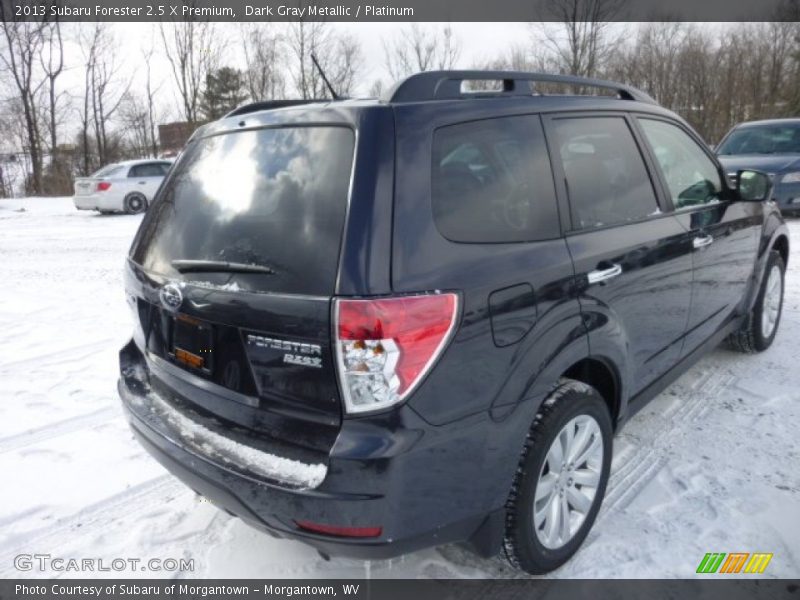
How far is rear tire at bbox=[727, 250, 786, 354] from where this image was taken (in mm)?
4285

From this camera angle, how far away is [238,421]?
80.7 inches

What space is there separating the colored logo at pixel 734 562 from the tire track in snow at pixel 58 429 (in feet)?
11.0

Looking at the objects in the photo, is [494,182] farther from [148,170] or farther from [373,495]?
[148,170]

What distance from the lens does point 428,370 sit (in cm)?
177

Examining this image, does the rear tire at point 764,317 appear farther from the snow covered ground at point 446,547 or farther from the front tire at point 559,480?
the front tire at point 559,480

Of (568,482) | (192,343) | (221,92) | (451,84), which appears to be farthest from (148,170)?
(221,92)

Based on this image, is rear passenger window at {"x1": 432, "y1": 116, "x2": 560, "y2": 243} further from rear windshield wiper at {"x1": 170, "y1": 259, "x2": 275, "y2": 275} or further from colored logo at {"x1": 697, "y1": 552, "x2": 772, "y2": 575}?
colored logo at {"x1": 697, "y1": 552, "x2": 772, "y2": 575}

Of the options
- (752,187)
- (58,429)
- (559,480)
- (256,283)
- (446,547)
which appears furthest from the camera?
(752,187)

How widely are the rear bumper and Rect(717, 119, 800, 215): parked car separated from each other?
937 centimetres

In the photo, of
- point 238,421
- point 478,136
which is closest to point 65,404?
point 238,421

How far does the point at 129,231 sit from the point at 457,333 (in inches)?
496

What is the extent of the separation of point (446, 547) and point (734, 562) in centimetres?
117

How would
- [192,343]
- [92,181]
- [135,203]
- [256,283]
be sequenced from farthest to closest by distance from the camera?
[135,203]
[92,181]
[192,343]
[256,283]

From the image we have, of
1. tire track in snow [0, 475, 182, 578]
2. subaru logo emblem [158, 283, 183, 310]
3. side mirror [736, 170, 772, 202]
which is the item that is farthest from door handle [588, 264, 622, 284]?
tire track in snow [0, 475, 182, 578]
